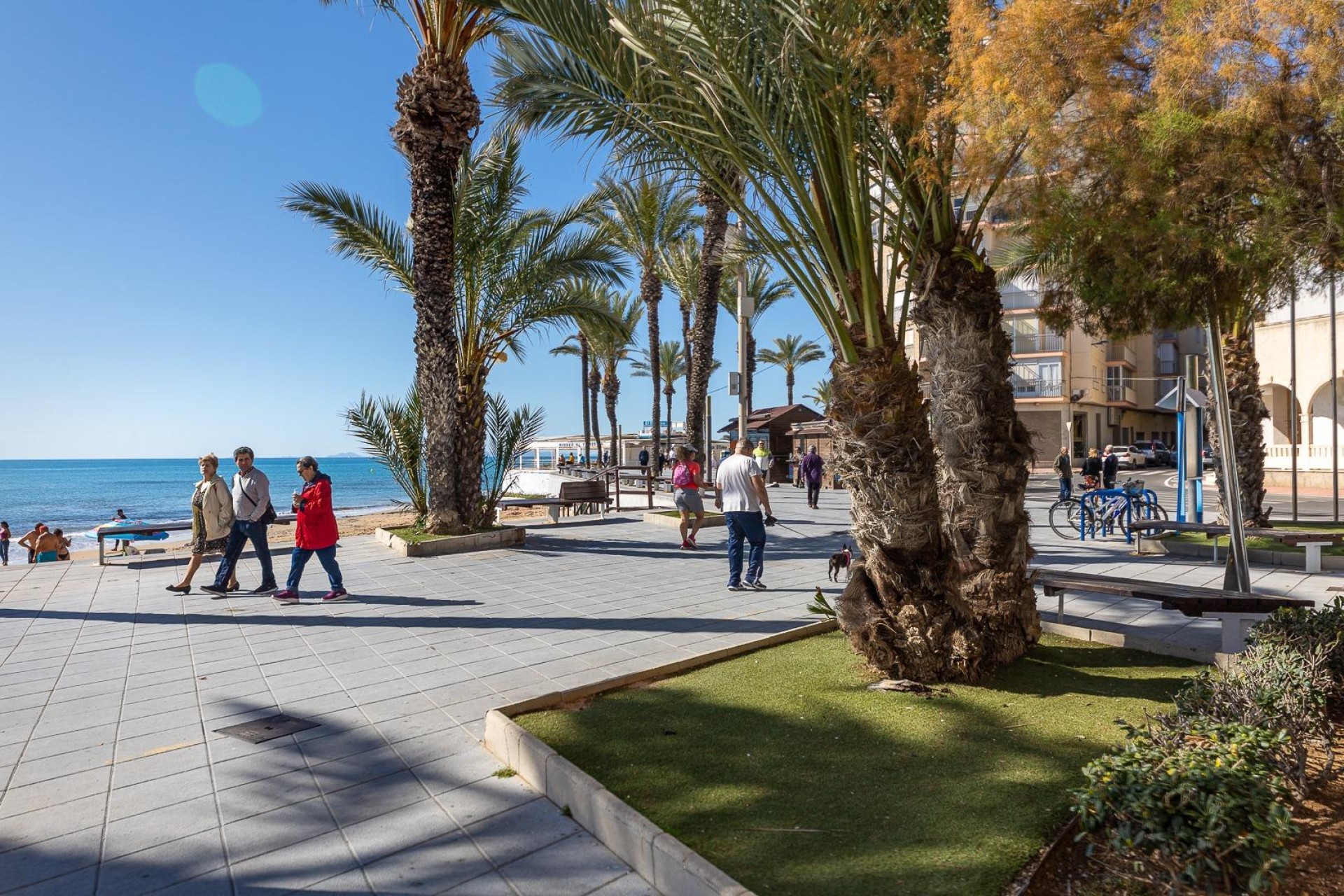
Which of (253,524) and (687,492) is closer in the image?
(253,524)

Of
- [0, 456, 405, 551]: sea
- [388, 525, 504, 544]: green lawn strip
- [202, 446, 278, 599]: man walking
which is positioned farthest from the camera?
[0, 456, 405, 551]: sea

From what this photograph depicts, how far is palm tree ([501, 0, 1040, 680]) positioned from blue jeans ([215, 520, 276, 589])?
6569mm

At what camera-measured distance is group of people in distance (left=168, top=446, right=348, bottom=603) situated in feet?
25.9

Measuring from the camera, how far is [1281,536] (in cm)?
912

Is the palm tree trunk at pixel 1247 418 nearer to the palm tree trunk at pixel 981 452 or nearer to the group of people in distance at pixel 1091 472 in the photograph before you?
the group of people in distance at pixel 1091 472

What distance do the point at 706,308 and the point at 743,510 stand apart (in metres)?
10.6

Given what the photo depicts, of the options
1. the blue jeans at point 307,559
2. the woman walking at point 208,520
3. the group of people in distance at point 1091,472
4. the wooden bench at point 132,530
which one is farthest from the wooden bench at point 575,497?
the group of people in distance at point 1091,472

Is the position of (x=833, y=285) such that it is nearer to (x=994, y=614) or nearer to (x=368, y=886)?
(x=994, y=614)

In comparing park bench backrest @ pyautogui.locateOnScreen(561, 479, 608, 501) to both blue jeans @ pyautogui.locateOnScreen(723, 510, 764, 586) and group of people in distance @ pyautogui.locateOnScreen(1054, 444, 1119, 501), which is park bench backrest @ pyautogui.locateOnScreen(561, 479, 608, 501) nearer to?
blue jeans @ pyautogui.locateOnScreen(723, 510, 764, 586)

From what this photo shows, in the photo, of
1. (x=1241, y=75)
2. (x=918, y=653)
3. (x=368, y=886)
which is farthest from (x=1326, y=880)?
(x=1241, y=75)

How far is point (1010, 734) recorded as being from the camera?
151 inches

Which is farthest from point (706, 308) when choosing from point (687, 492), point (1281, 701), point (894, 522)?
point (1281, 701)

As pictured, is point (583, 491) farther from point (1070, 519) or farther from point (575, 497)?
point (1070, 519)

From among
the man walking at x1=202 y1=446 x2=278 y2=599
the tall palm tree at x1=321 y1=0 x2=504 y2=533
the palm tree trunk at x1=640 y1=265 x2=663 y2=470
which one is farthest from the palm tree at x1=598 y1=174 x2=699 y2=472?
the man walking at x1=202 y1=446 x2=278 y2=599
